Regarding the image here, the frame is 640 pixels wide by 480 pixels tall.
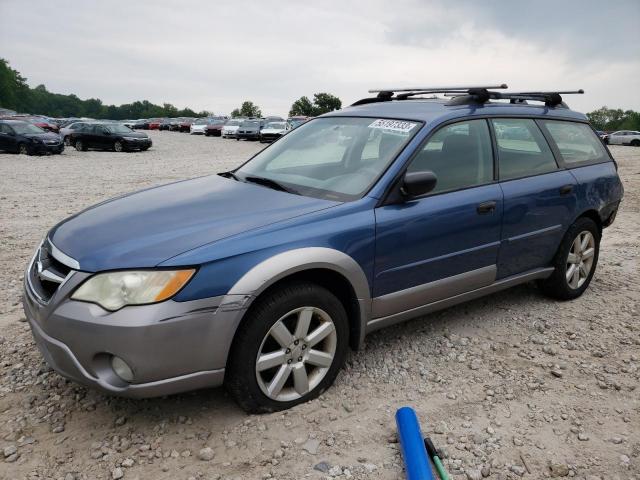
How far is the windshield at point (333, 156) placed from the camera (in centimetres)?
336

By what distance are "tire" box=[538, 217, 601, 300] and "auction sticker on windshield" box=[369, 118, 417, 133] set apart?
1.78 m

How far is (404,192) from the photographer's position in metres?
3.24

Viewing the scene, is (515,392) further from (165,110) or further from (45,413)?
(165,110)

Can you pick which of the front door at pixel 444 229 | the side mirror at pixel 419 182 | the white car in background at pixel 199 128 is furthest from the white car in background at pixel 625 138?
the side mirror at pixel 419 182

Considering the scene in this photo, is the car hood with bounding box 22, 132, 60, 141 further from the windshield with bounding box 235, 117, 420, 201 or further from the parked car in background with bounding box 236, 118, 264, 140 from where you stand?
the windshield with bounding box 235, 117, 420, 201

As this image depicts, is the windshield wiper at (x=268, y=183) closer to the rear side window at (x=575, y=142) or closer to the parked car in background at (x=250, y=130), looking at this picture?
the rear side window at (x=575, y=142)

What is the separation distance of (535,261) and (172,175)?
1134 centimetres

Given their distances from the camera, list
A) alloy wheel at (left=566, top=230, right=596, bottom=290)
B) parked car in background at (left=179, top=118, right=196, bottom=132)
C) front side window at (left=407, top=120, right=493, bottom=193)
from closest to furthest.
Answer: front side window at (left=407, top=120, right=493, bottom=193), alloy wheel at (left=566, top=230, right=596, bottom=290), parked car in background at (left=179, top=118, right=196, bottom=132)

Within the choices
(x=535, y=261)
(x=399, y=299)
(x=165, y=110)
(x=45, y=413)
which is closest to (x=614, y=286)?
(x=535, y=261)

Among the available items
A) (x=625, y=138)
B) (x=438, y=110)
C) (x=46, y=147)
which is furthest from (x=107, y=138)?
(x=625, y=138)

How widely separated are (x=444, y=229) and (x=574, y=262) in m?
1.82

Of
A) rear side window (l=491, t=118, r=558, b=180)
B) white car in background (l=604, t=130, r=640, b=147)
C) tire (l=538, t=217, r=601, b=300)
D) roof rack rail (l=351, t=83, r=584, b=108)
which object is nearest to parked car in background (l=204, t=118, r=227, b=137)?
white car in background (l=604, t=130, r=640, b=147)

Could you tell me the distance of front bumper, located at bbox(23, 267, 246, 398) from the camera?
96.9 inches

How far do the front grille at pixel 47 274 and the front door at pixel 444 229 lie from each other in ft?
5.48
